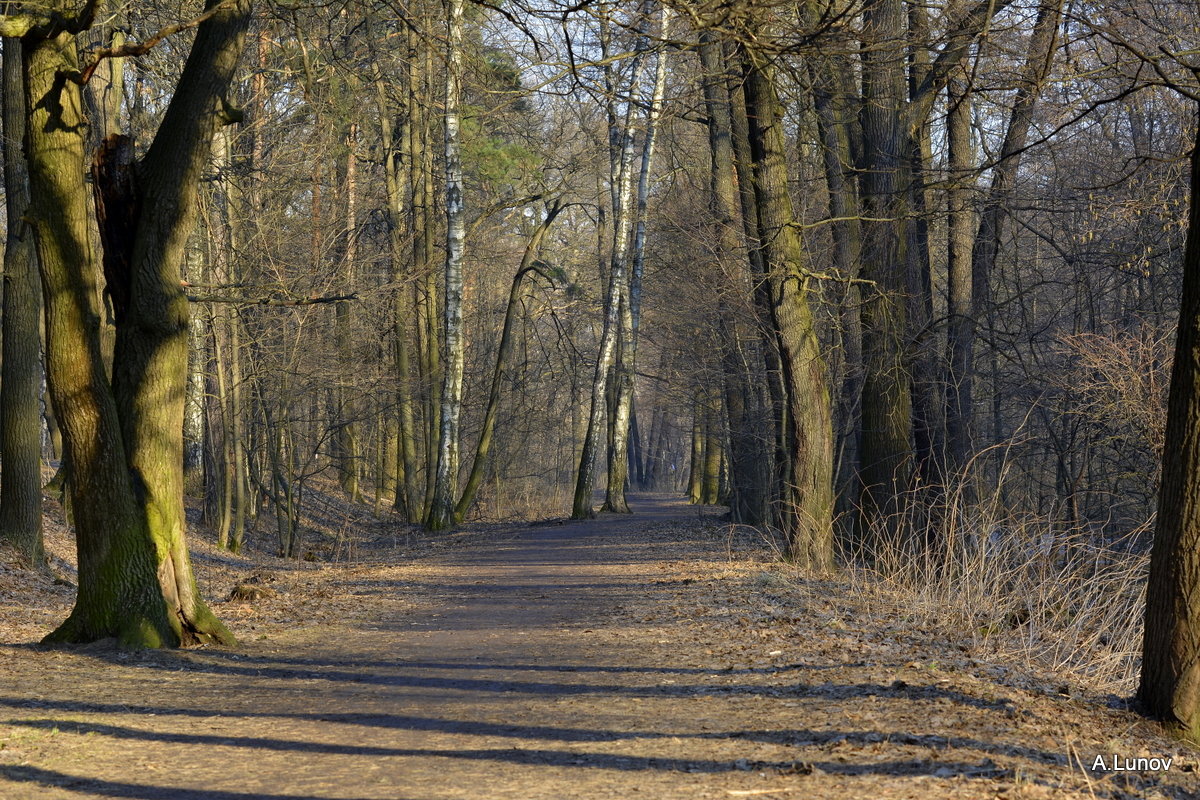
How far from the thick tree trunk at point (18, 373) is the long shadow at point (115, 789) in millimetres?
8714

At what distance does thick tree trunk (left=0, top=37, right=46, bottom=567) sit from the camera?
42.1ft

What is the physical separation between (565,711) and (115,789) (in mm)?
2517

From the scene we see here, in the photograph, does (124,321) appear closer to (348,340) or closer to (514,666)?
(514,666)

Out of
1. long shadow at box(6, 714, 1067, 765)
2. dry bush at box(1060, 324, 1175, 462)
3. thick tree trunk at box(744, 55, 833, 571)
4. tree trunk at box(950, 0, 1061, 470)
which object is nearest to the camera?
long shadow at box(6, 714, 1067, 765)

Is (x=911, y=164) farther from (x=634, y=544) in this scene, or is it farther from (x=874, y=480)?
(x=634, y=544)

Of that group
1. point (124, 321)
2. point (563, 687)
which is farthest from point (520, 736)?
point (124, 321)

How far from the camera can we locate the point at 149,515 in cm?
839

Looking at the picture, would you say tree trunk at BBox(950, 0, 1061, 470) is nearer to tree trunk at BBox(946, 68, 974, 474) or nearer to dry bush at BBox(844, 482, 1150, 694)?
tree trunk at BBox(946, 68, 974, 474)

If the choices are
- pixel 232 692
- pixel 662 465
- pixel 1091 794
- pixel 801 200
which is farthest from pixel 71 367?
pixel 662 465

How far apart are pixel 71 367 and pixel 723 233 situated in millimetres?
11557

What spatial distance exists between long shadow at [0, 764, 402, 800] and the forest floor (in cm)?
2

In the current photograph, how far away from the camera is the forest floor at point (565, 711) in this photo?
16.4ft

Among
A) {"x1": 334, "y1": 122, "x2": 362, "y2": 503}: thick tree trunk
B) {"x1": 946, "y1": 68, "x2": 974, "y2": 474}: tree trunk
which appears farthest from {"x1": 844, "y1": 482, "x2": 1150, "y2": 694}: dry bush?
{"x1": 334, "y1": 122, "x2": 362, "y2": 503}: thick tree trunk

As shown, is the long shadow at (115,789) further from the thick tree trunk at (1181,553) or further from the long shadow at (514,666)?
the thick tree trunk at (1181,553)
